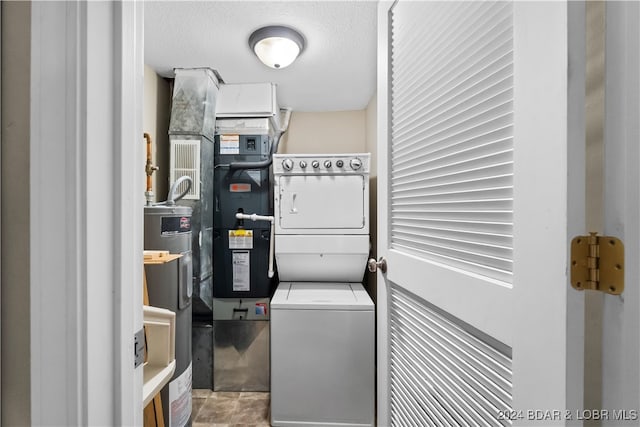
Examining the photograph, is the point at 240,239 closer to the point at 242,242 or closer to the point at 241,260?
the point at 242,242

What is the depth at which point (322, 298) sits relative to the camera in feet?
6.15

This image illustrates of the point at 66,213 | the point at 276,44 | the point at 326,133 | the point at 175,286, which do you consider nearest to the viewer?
the point at 66,213

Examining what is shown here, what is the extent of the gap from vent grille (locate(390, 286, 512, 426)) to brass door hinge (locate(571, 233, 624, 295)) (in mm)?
232

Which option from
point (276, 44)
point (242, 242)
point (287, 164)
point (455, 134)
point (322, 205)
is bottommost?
point (242, 242)

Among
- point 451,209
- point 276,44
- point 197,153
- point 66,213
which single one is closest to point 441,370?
point 451,209

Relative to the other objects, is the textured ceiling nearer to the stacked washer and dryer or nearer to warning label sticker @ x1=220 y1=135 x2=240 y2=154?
warning label sticker @ x1=220 y1=135 x2=240 y2=154

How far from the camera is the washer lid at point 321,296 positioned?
177 centimetres

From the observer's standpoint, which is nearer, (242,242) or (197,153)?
(197,153)

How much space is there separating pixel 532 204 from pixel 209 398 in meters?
2.27

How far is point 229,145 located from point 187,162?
1.05 ft

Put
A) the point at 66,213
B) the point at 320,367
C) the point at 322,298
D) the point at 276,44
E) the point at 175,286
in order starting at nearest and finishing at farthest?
1. the point at 66,213
2. the point at 175,286
3. the point at 276,44
4. the point at 320,367
5. the point at 322,298

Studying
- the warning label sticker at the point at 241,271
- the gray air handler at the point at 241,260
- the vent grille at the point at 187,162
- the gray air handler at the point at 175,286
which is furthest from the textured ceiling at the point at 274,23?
the warning label sticker at the point at 241,271

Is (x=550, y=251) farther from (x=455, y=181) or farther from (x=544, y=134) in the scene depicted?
(x=455, y=181)

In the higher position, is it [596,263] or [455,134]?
[455,134]
